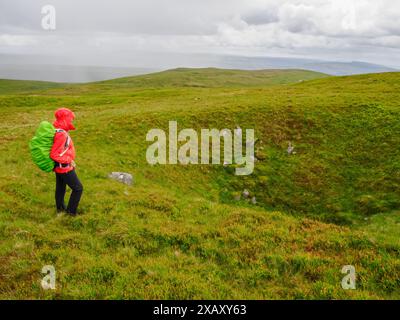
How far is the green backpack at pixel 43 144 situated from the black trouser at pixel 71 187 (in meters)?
0.92

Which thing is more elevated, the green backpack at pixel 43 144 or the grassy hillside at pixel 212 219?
the green backpack at pixel 43 144

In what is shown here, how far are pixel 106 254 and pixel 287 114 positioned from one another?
89.7 ft

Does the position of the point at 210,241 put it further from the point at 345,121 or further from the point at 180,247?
Result: the point at 345,121

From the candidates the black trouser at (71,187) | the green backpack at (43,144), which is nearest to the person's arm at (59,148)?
the green backpack at (43,144)

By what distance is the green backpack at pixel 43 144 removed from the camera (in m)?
11.9

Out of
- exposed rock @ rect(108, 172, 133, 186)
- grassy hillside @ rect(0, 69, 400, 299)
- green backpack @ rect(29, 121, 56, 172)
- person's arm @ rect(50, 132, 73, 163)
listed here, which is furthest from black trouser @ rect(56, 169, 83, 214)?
exposed rock @ rect(108, 172, 133, 186)

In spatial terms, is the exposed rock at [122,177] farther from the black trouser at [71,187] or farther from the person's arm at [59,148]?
the person's arm at [59,148]

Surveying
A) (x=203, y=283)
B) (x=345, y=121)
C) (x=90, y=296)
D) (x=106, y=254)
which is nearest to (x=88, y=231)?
(x=106, y=254)

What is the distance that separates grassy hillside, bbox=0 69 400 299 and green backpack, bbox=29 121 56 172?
2575mm

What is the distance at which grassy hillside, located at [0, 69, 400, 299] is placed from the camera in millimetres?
9070

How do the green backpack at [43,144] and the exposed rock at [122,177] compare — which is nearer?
the green backpack at [43,144]

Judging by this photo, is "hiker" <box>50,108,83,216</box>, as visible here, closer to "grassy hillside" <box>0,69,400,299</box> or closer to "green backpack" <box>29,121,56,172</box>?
"green backpack" <box>29,121,56,172</box>

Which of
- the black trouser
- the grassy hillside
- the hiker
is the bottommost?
the grassy hillside

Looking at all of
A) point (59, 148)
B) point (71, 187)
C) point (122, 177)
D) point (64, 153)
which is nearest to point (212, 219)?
point (71, 187)
